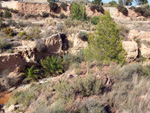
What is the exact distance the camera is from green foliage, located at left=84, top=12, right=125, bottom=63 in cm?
656

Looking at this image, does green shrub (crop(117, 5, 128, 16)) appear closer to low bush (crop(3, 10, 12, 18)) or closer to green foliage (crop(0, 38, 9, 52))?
low bush (crop(3, 10, 12, 18))

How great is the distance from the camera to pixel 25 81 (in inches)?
362

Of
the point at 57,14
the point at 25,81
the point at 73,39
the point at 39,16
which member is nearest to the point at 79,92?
the point at 25,81

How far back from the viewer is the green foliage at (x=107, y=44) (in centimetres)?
656

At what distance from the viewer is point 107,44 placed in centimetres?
668

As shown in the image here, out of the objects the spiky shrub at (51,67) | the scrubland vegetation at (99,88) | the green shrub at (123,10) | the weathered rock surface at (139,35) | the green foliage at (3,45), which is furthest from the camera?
the green shrub at (123,10)

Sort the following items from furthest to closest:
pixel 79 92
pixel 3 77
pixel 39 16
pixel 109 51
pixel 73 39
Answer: pixel 39 16
pixel 73 39
pixel 3 77
pixel 109 51
pixel 79 92

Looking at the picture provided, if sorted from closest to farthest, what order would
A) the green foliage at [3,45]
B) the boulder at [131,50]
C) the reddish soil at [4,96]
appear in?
the reddish soil at [4,96] → the green foliage at [3,45] → the boulder at [131,50]

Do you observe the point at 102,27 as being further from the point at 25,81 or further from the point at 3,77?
the point at 3,77

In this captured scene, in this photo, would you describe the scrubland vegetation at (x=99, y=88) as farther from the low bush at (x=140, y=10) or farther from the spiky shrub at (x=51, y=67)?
the low bush at (x=140, y=10)

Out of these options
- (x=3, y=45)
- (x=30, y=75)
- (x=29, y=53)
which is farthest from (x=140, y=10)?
(x=3, y=45)

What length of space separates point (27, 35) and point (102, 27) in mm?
7986

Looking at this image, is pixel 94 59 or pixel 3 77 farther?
pixel 3 77

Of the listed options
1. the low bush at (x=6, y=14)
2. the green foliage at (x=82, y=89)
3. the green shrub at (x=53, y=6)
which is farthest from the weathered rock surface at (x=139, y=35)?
the low bush at (x=6, y=14)
